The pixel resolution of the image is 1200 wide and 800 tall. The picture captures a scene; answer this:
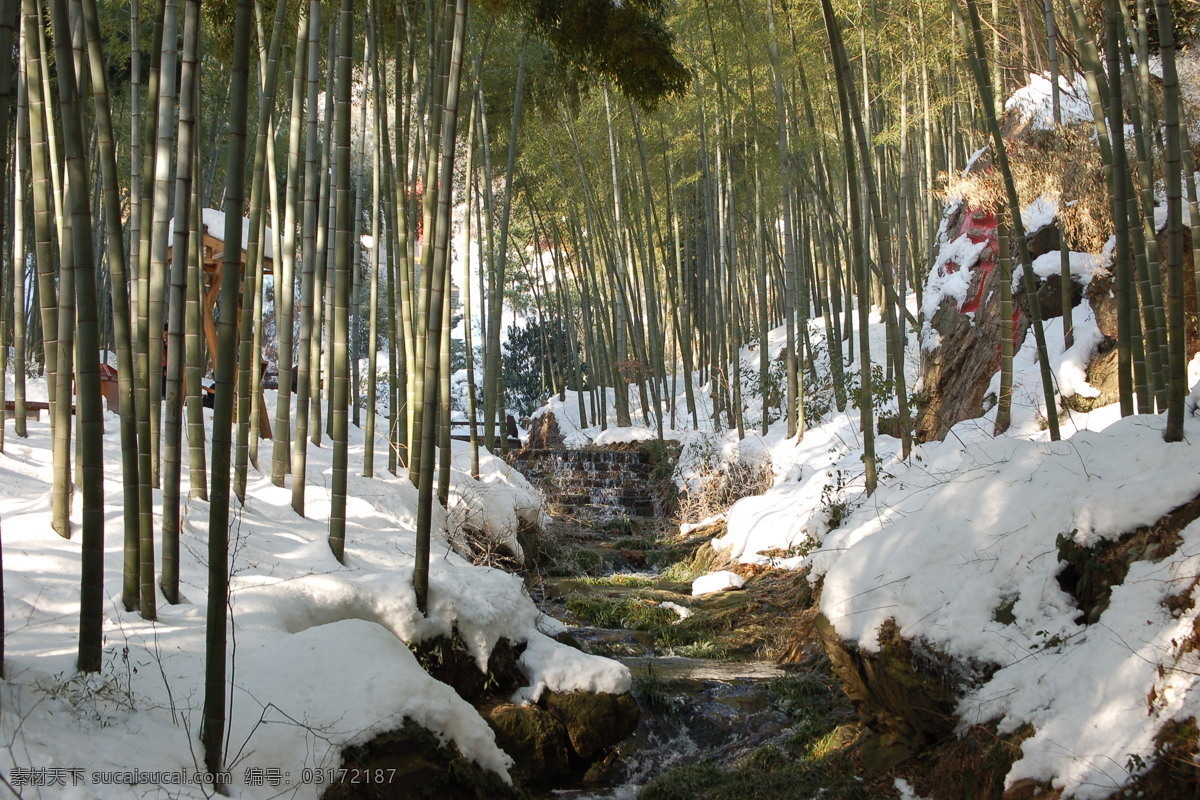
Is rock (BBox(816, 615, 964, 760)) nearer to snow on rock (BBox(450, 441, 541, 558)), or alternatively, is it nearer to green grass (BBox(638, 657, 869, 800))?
green grass (BBox(638, 657, 869, 800))

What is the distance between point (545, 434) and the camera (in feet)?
42.5

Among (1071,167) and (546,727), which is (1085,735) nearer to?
(546,727)

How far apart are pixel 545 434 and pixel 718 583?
24.6ft

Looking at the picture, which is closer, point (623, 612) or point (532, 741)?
point (532, 741)

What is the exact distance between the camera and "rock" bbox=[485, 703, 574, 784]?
293 cm

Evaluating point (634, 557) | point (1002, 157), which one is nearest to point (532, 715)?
point (1002, 157)

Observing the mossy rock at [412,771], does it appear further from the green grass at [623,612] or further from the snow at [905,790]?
the green grass at [623,612]

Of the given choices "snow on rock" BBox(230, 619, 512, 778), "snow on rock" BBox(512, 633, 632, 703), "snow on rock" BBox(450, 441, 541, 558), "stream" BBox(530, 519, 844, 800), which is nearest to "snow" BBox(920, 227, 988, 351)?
"stream" BBox(530, 519, 844, 800)

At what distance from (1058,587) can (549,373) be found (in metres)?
16.5

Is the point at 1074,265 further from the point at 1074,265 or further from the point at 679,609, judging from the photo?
the point at 679,609

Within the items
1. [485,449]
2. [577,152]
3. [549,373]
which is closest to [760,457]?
[485,449]

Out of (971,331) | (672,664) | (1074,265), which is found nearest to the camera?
(672,664)

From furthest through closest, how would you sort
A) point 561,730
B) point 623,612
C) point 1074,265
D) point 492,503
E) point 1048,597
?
point 1074,265 → point 492,503 → point 623,612 → point 561,730 → point 1048,597

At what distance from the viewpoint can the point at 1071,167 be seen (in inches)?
219
